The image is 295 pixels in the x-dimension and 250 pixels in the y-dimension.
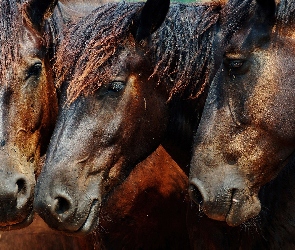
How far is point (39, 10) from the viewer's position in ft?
10.8

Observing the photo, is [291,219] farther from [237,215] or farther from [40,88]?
[40,88]

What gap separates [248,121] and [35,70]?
1.07m

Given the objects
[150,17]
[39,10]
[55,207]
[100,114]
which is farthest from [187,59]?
[55,207]

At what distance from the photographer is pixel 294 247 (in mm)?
2877

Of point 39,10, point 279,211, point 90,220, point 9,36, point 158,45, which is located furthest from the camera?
point 39,10

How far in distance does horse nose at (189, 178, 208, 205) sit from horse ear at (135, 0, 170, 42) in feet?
2.34

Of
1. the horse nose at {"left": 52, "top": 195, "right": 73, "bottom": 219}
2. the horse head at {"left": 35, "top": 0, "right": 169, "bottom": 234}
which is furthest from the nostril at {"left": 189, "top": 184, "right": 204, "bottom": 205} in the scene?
the horse nose at {"left": 52, "top": 195, "right": 73, "bottom": 219}

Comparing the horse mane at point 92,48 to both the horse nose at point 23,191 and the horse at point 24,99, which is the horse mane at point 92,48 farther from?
the horse nose at point 23,191

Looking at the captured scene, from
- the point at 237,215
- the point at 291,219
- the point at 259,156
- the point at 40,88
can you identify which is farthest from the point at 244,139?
the point at 40,88

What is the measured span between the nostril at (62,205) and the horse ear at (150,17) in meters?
0.78

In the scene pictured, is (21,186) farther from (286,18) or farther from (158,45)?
(286,18)

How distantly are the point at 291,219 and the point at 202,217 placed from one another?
47 centimetres

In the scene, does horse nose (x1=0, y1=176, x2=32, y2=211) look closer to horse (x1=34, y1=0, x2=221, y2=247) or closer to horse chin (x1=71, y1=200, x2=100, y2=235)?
horse (x1=34, y1=0, x2=221, y2=247)

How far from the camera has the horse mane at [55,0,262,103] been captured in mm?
2850
